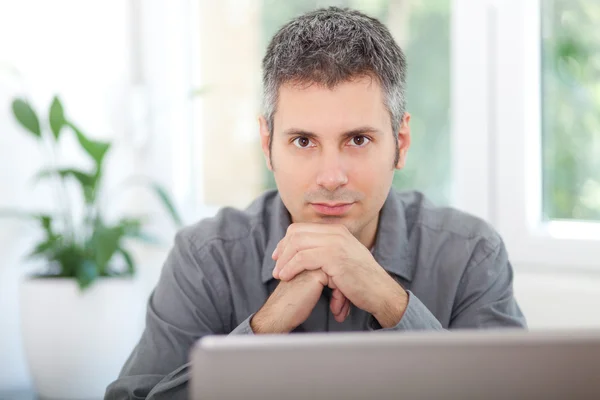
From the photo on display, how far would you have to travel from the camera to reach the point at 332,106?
137 centimetres

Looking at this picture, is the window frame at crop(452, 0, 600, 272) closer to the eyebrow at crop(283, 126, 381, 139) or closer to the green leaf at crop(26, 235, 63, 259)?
the eyebrow at crop(283, 126, 381, 139)

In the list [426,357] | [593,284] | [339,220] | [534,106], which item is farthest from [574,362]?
[534,106]

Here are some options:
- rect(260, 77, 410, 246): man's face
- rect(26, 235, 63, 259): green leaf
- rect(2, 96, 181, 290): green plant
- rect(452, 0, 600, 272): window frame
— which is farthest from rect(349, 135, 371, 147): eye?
rect(26, 235, 63, 259): green leaf

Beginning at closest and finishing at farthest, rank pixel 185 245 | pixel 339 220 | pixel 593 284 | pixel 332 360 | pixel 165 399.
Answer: pixel 332 360 → pixel 165 399 → pixel 339 220 → pixel 185 245 → pixel 593 284

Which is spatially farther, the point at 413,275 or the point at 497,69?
the point at 497,69

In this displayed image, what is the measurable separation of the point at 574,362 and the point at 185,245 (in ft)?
3.34

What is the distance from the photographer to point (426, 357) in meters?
0.60

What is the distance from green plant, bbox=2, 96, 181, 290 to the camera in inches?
82.8

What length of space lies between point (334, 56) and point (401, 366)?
880 mm

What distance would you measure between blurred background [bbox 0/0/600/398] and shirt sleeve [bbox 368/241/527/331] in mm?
438

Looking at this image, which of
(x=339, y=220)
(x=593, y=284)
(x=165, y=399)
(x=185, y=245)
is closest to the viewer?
(x=165, y=399)

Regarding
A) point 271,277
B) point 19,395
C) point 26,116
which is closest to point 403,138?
point 271,277

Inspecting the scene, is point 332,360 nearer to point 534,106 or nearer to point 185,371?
point 185,371

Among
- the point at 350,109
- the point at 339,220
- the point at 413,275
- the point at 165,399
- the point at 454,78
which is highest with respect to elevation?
the point at 454,78
